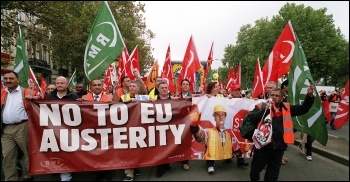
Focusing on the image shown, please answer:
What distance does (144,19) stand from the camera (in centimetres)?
3183

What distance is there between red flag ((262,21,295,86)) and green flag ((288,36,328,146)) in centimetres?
113

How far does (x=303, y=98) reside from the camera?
4621mm

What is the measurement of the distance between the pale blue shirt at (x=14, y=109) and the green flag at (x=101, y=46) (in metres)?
1.18

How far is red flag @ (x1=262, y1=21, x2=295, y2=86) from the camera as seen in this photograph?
Answer: 5863 mm

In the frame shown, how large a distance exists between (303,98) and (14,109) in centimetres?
450

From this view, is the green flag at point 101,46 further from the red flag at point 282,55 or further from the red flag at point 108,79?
the red flag at point 108,79

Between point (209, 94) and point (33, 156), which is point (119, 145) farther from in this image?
point (209, 94)

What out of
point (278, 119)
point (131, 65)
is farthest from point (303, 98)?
point (131, 65)

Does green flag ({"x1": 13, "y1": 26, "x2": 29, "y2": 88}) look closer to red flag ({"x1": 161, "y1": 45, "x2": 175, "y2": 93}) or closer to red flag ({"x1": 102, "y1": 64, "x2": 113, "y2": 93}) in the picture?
red flag ({"x1": 161, "y1": 45, "x2": 175, "y2": 93})

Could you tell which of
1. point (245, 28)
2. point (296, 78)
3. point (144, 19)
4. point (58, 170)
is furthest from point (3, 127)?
point (245, 28)

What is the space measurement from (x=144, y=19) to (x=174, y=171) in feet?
92.2

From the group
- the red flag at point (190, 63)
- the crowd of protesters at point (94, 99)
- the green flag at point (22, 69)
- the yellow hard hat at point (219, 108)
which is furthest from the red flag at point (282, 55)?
the green flag at point (22, 69)

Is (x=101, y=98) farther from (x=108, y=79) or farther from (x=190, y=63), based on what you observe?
(x=108, y=79)

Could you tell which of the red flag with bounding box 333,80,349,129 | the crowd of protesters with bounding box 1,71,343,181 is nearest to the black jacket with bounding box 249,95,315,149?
the crowd of protesters with bounding box 1,71,343,181
